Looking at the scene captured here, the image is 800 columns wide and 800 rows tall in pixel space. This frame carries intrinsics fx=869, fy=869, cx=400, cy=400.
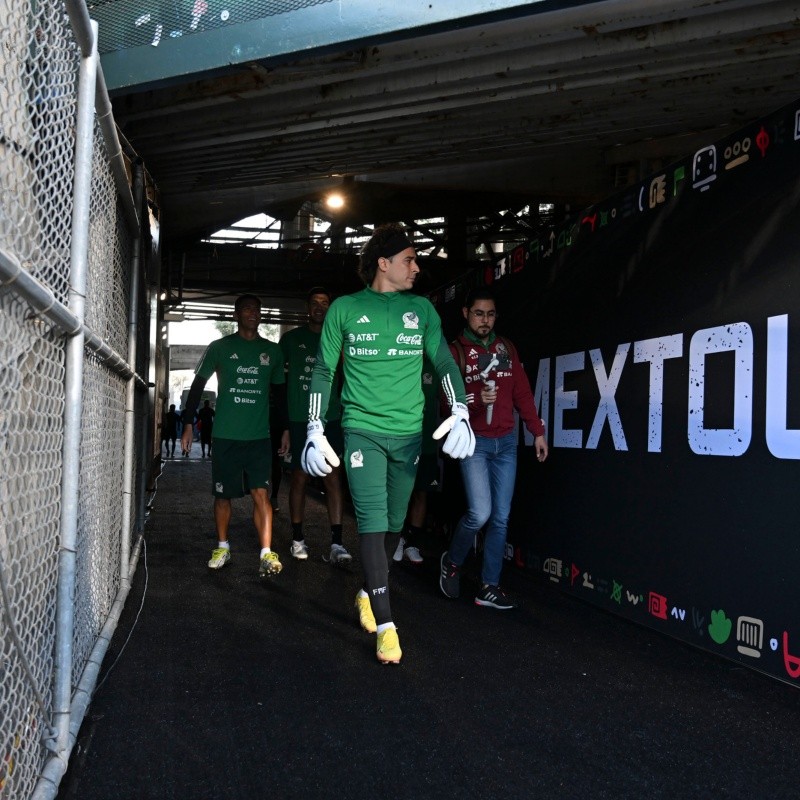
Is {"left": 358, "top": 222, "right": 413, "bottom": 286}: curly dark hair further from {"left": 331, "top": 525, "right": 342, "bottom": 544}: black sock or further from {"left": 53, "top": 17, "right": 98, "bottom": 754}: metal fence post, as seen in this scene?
{"left": 331, "top": 525, "right": 342, "bottom": 544}: black sock

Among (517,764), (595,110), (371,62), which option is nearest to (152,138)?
(371,62)

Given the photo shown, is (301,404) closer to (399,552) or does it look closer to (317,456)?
(399,552)

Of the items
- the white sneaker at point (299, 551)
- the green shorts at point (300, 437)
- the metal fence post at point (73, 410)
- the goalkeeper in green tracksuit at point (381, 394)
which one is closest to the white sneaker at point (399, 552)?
the white sneaker at point (299, 551)

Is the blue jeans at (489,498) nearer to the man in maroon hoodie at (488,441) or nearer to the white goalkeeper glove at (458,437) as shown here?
the man in maroon hoodie at (488,441)

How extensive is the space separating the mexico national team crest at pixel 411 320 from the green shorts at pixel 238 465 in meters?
2.38

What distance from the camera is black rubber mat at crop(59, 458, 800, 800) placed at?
2648mm

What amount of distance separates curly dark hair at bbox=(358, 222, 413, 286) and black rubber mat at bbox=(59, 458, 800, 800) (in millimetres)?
1887

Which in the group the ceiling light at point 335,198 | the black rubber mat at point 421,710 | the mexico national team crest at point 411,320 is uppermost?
the ceiling light at point 335,198

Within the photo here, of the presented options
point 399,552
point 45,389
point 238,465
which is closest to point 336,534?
point 399,552

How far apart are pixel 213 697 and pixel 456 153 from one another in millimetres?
5810

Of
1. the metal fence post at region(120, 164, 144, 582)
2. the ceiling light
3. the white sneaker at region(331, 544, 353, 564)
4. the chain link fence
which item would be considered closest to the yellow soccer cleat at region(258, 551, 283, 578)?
the white sneaker at region(331, 544, 353, 564)

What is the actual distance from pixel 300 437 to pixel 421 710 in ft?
13.2

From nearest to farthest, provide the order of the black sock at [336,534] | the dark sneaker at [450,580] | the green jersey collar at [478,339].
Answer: the dark sneaker at [450,580]
the green jersey collar at [478,339]
the black sock at [336,534]

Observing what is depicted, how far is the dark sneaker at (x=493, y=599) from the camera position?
5125mm
